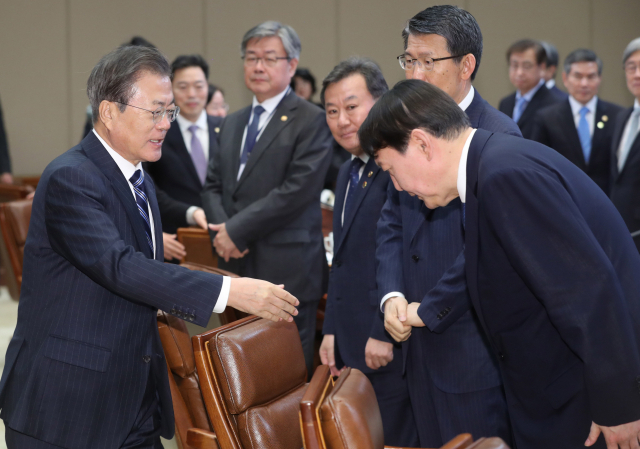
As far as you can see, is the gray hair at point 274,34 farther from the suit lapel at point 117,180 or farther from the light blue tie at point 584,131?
the light blue tie at point 584,131

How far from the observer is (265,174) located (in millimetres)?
3203

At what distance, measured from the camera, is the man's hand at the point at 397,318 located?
2.00 m

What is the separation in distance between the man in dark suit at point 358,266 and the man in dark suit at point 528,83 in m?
3.40

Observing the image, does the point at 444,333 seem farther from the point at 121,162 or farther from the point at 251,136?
the point at 251,136

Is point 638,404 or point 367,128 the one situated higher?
point 367,128

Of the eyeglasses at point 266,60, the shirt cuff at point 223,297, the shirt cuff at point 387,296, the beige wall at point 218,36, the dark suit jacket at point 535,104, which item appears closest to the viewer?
the shirt cuff at point 223,297

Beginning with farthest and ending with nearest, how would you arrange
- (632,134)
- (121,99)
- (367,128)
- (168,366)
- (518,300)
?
(632,134) < (168,366) < (121,99) < (367,128) < (518,300)

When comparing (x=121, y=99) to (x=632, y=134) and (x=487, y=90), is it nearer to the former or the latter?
(x=632, y=134)

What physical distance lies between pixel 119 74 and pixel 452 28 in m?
1.04

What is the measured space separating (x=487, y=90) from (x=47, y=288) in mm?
7647

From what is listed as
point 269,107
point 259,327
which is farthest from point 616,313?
point 269,107

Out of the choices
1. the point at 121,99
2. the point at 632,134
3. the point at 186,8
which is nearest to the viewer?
the point at 121,99

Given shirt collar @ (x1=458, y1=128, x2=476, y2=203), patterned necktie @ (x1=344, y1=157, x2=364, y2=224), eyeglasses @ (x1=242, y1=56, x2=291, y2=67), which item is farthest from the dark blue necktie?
shirt collar @ (x1=458, y1=128, x2=476, y2=203)

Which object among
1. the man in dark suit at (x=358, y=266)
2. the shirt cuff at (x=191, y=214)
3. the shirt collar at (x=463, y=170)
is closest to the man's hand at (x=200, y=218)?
the shirt cuff at (x=191, y=214)
